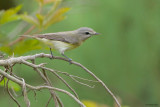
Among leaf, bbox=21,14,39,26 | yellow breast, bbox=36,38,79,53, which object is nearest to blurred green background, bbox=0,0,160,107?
yellow breast, bbox=36,38,79,53

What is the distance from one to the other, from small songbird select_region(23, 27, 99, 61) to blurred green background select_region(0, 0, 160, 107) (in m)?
0.91

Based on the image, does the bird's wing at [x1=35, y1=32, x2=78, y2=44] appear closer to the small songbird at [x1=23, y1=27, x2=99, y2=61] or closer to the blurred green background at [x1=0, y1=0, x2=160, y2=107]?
the small songbird at [x1=23, y1=27, x2=99, y2=61]

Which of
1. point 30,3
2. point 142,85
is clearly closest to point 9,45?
point 30,3

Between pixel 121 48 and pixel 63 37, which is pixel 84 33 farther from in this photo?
pixel 121 48

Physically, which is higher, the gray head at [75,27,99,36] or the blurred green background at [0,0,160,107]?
the blurred green background at [0,0,160,107]

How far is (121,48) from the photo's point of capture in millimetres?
3602

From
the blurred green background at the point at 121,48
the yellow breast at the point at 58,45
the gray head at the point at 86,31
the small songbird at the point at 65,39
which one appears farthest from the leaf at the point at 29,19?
the blurred green background at the point at 121,48

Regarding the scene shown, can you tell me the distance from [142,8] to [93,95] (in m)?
1.28

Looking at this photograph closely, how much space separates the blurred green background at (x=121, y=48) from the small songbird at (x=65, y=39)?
906mm

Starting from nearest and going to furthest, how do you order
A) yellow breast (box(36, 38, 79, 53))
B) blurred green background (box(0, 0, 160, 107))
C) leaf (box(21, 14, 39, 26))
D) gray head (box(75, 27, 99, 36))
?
leaf (box(21, 14, 39, 26)), yellow breast (box(36, 38, 79, 53)), gray head (box(75, 27, 99, 36)), blurred green background (box(0, 0, 160, 107))

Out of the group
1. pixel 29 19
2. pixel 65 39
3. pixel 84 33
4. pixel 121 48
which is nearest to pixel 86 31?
pixel 84 33

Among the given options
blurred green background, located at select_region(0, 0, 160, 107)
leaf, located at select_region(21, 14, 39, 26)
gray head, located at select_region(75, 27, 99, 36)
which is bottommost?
leaf, located at select_region(21, 14, 39, 26)

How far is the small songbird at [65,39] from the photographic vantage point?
2.22m

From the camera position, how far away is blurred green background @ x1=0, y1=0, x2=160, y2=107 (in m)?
3.43
